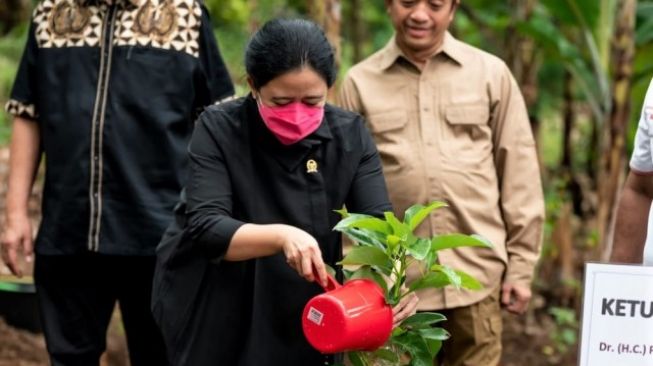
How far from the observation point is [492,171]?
3.65 metres

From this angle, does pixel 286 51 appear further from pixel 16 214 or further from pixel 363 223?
pixel 16 214

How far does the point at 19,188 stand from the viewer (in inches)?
144

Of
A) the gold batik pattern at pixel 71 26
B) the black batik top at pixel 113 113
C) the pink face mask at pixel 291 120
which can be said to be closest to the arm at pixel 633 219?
the pink face mask at pixel 291 120

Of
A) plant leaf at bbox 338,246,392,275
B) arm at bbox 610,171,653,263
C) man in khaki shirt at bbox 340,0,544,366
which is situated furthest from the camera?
man in khaki shirt at bbox 340,0,544,366

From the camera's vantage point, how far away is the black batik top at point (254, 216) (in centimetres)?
278

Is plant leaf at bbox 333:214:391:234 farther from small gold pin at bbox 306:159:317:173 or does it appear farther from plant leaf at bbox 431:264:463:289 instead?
small gold pin at bbox 306:159:317:173

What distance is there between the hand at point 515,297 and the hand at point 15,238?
1574 mm

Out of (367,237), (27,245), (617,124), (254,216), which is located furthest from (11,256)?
(617,124)

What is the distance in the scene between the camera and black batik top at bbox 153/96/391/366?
278cm

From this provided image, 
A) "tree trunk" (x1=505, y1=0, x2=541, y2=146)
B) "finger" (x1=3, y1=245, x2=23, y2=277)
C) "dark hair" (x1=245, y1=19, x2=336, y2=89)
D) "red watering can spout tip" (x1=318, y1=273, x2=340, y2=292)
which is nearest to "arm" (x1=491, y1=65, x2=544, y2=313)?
"dark hair" (x1=245, y1=19, x2=336, y2=89)

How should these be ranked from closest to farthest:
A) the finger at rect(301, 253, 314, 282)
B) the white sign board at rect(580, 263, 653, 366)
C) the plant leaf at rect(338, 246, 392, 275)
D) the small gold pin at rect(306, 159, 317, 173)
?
the white sign board at rect(580, 263, 653, 366), the finger at rect(301, 253, 314, 282), the plant leaf at rect(338, 246, 392, 275), the small gold pin at rect(306, 159, 317, 173)

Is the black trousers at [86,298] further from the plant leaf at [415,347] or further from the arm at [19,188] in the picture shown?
the plant leaf at [415,347]

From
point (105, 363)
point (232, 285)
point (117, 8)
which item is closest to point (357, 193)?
point (232, 285)

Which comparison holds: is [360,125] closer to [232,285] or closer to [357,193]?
[357,193]
